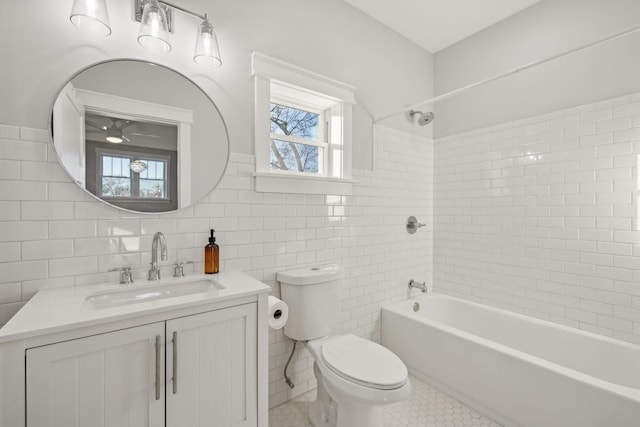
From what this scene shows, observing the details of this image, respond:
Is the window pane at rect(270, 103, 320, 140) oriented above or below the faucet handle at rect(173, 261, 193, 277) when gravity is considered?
above

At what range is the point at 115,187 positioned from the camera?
1.39m

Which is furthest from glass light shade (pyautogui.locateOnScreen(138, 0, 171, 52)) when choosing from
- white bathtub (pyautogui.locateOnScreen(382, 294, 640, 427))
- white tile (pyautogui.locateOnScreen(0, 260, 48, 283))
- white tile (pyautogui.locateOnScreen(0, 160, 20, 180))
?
white bathtub (pyautogui.locateOnScreen(382, 294, 640, 427))

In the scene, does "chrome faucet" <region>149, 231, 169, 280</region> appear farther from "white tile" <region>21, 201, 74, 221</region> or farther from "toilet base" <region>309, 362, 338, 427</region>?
"toilet base" <region>309, 362, 338, 427</region>

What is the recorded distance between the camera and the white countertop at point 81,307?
35.7 inches

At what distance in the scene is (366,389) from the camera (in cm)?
137

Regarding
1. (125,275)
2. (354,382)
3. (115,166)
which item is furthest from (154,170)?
(354,382)

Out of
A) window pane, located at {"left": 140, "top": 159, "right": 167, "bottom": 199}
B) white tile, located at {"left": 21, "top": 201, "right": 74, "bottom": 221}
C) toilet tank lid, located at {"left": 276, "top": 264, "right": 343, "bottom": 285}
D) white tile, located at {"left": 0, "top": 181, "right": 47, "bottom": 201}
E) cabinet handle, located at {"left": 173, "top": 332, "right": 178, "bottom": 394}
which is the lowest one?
cabinet handle, located at {"left": 173, "top": 332, "right": 178, "bottom": 394}

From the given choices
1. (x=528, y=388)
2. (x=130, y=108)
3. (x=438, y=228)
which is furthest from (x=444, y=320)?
(x=130, y=108)

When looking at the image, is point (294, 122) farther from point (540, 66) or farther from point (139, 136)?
point (540, 66)

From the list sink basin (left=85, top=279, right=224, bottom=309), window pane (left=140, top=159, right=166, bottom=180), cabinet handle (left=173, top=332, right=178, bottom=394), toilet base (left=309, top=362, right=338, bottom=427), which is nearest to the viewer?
cabinet handle (left=173, top=332, right=178, bottom=394)

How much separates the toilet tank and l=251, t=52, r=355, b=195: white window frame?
1.84 ft

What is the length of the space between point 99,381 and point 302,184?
139cm

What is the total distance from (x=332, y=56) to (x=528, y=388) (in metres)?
2.44

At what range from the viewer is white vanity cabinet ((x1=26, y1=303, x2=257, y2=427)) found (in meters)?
0.94
